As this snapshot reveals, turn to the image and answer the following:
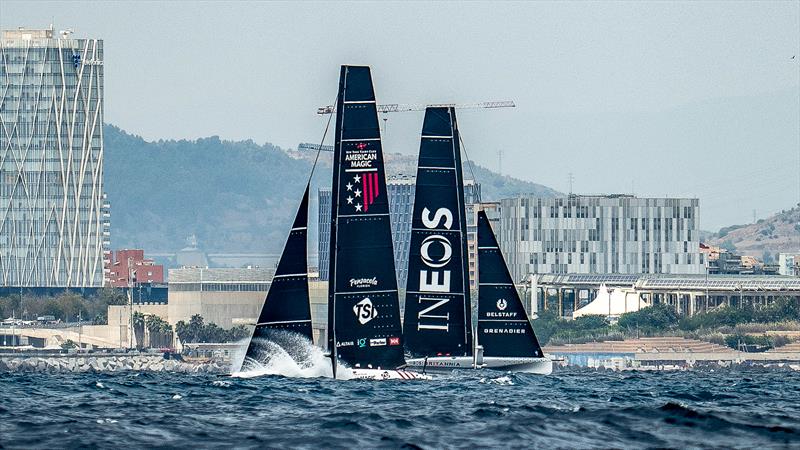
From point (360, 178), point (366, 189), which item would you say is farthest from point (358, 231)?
point (360, 178)

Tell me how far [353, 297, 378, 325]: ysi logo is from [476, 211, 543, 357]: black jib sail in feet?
63.8

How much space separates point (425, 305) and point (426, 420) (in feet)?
122

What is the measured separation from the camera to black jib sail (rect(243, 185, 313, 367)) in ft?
284

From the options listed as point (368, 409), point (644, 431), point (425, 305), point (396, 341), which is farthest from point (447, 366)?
point (644, 431)

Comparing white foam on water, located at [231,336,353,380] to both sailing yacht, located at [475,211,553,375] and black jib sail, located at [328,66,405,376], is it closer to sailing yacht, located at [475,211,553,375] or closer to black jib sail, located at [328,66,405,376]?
black jib sail, located at [328,66,405,376]

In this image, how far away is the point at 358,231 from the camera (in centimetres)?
8600

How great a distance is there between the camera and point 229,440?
56.8 metres

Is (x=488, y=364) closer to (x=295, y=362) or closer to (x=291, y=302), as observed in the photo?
(x=295, y=362)

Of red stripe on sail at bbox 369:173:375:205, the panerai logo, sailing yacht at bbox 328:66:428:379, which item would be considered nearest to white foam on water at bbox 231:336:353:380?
sailing yacht at bbox 328:66:428:379

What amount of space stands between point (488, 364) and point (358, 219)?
2187 centimetres

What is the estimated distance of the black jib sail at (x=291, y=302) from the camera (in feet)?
284

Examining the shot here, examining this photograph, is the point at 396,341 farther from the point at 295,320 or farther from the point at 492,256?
the point at 492,256

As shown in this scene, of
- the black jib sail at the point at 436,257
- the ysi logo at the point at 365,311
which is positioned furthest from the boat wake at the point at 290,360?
the black jib sail at the point at 436,257

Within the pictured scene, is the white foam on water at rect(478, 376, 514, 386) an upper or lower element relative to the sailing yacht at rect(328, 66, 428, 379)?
lower
